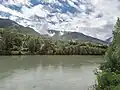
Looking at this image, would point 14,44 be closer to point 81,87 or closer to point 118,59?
point 81,87

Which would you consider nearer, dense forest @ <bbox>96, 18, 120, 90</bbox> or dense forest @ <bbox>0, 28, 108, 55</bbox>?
dense forest @ <bbox>96, 18, 120, 90</bbox>

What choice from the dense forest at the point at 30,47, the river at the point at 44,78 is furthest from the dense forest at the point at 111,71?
the dense forest at the point at 30,47

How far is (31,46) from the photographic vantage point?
10500cm

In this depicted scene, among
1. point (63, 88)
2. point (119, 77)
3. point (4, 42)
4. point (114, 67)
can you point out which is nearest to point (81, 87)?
point (63, 88)

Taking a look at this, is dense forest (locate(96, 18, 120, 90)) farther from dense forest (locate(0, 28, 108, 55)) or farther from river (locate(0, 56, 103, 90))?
dense forest (locate(0, 28, 108, 55))

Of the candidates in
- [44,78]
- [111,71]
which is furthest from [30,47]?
[111,71]

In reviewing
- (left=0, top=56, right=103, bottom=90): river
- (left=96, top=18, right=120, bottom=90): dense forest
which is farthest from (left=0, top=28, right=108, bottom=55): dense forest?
(left=96, top=18, right=120, bottom=90): dense forest

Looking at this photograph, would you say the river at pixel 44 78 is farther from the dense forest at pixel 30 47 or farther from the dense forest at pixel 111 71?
the dense forest at pixel 30 47

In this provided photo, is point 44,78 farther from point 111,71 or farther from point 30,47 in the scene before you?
point 30,47

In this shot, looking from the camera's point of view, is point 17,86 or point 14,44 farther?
point 14,44

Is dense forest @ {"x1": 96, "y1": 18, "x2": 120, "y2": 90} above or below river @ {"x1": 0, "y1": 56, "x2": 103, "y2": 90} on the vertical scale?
above

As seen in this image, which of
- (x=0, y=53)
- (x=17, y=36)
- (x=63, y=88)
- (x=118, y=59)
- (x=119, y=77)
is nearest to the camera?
(x=119, y=77)

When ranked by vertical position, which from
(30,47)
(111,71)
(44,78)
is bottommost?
(44,78)

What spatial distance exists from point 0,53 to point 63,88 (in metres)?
67.5
